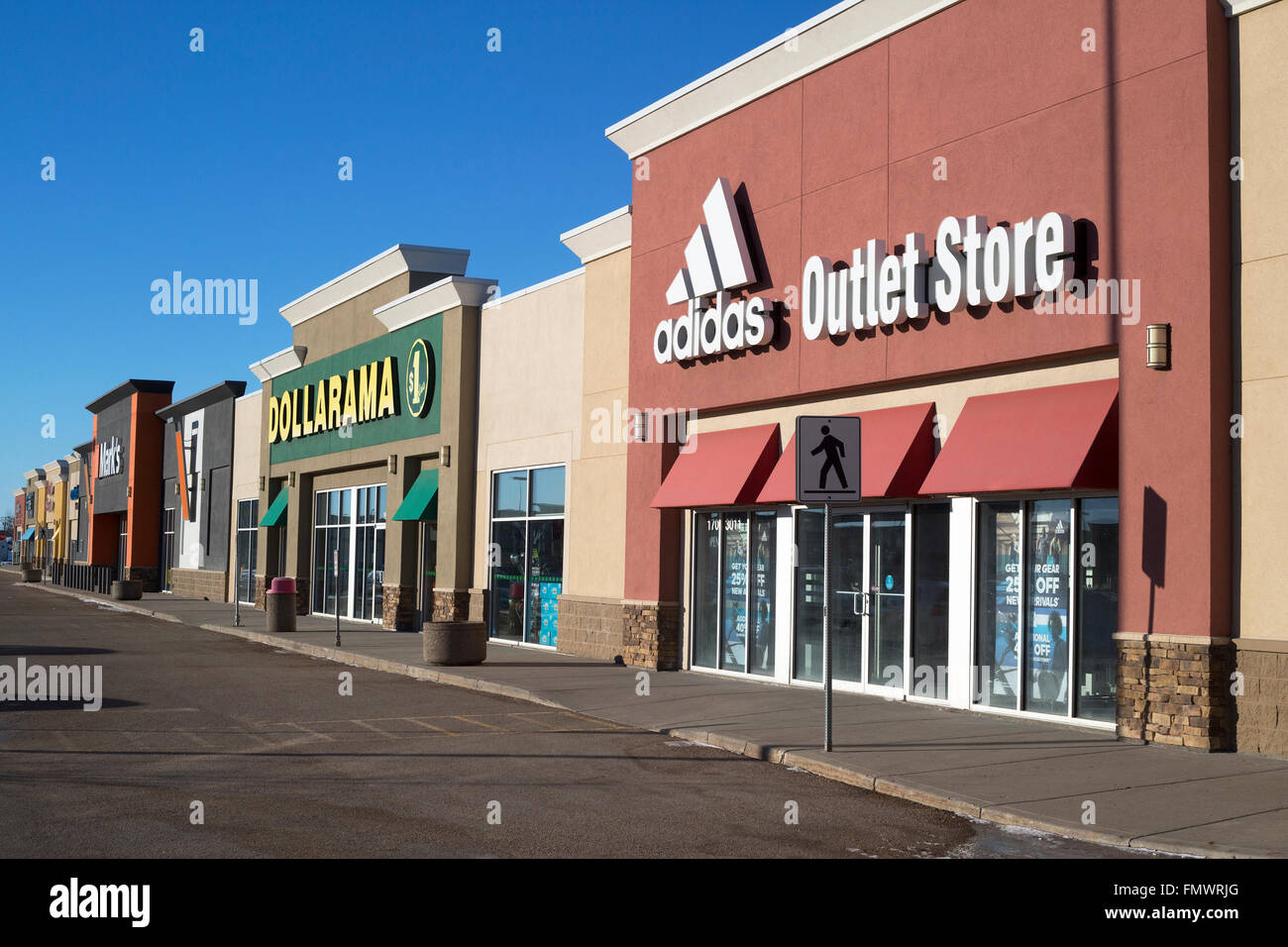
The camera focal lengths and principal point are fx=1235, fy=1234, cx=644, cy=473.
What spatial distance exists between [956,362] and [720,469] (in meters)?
4.91

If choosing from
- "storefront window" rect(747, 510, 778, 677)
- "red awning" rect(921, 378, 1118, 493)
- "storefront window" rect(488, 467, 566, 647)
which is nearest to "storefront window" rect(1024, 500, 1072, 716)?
"red awning" rect(921, 378, 1118, 493)

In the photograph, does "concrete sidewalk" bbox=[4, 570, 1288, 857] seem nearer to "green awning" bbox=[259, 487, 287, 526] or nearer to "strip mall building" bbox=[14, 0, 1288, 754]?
"strip mall building" bbox=[14, 0, 1288, 754]

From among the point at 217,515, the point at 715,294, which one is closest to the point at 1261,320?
the point at 715,294

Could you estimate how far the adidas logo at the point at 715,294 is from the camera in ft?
58.6

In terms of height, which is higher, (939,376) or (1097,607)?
(939,376)

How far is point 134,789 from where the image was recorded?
9.43m

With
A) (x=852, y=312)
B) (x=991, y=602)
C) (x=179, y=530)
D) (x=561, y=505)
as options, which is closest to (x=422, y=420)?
(x=561, y=505)

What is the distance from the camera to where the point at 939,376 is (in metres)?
15.1

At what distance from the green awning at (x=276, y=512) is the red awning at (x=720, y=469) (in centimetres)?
2234

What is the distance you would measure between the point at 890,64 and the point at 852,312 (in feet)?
10.4

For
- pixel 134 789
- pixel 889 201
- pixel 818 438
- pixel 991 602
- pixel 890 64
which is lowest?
pixel 134 789

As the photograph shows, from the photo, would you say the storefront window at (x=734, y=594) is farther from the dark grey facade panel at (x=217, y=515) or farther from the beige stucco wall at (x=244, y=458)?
the dark grey facade panel at (x=217, y=515)

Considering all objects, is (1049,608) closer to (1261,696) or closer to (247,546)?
(1261,696)
